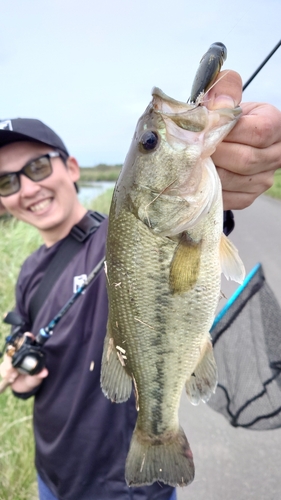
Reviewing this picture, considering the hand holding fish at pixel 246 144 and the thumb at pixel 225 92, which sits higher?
the thumb at pixel 225 92

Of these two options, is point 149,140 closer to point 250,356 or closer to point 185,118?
point 185,118

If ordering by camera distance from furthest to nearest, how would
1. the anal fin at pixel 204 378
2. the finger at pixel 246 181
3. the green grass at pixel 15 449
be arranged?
the green grass at pixel 15 449
the anal fin at pixel 204 378
the finger at pixel 246 181

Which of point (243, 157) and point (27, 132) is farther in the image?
point (27, 132)

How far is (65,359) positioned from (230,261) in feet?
4.00

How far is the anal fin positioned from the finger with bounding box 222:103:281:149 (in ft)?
2.50

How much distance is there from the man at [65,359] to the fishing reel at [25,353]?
0.06m

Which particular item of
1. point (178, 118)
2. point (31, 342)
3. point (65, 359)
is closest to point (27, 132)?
point (31, 342)

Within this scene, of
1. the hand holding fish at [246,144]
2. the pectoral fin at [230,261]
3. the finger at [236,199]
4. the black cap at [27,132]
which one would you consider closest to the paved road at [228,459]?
the pectoral fin at [230,261]

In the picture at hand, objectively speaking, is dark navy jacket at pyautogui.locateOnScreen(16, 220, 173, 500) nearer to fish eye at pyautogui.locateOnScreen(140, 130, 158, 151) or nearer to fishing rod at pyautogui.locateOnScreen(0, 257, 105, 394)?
fishing rod at pyautogui.locateOnScreen(0, 257, 105, 394)

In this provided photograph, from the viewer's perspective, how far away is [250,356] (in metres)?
2.74

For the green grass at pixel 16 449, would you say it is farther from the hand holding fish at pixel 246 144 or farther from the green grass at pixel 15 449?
the hand holding fish at pixel 246 144

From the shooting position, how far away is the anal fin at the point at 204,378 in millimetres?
1604

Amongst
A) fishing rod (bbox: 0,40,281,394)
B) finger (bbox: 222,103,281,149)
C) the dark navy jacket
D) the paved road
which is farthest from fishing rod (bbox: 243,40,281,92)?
the paved road

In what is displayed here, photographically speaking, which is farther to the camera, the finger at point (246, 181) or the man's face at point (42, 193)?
the man's face at point (42, 193)
